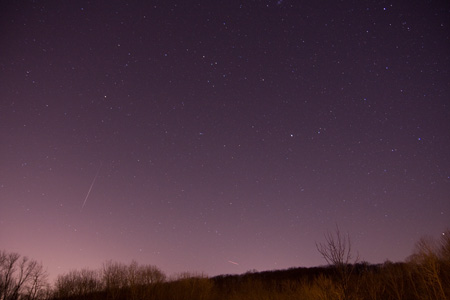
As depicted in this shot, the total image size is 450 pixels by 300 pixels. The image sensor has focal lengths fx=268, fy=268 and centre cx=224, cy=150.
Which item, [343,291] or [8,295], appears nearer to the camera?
[343,291]

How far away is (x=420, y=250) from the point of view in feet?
86.0

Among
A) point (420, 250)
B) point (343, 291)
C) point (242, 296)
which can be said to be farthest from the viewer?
point (242, 296)

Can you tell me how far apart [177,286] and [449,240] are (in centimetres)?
3451

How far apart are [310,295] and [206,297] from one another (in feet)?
50.4

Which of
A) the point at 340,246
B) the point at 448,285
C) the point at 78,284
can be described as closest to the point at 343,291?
the point at 340,246

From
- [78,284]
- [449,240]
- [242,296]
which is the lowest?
[242,296]

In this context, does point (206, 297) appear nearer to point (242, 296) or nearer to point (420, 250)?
point (242, 296)

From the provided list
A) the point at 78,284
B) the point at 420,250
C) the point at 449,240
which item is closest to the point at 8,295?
the point at 78,284

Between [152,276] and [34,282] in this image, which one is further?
[34,282]

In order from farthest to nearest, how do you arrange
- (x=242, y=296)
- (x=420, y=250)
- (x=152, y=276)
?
1. (x=242, y=296)
2. (x=152, y=276)
3. (x=420, y=250)

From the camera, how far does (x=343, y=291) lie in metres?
11.4

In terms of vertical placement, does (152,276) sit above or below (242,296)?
above

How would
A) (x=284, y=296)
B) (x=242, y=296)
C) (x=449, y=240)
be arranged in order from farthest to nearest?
1. (x=242, y=296)
2. (x=284, y=296)
3. (x=449, y=240)

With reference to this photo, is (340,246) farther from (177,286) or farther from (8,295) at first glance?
(8,295)
